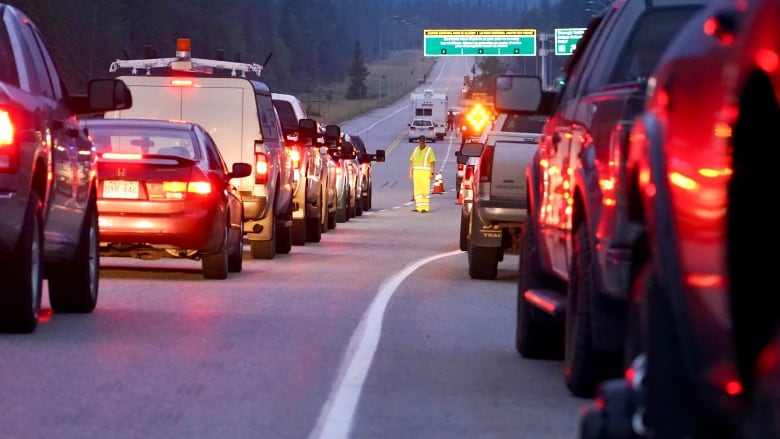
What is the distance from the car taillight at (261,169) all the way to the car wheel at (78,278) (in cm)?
797

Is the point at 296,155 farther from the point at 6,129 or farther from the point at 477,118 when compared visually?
the point at 477,118

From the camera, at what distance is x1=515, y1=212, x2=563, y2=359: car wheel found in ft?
33.5

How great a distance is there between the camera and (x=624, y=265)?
6.82m

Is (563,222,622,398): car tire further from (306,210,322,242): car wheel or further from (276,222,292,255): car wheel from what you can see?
(306,210,322,242): car wheel

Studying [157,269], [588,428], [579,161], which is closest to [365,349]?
[579,161]

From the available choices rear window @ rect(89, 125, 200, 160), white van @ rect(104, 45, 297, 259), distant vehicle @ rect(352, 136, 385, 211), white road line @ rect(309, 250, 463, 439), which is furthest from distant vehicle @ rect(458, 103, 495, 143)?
white road line @ rect(309, 250, 463, 439)

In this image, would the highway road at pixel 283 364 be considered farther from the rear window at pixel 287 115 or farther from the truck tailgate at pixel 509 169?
the rear window at pixel 287 115

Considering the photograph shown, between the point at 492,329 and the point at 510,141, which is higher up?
the point at 510,141

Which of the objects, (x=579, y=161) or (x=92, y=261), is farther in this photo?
(x=92, y=261)

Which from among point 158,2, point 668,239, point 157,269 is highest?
point 158,2

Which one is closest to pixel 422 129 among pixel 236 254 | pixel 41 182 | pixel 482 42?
pixel 482 42

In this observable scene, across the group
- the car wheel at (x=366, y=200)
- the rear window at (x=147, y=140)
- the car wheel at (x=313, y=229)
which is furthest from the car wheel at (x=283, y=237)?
the car wheel at (x=366, y=200)

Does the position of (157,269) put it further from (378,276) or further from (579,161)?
(579,161)

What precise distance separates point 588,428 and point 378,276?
43.1ft
